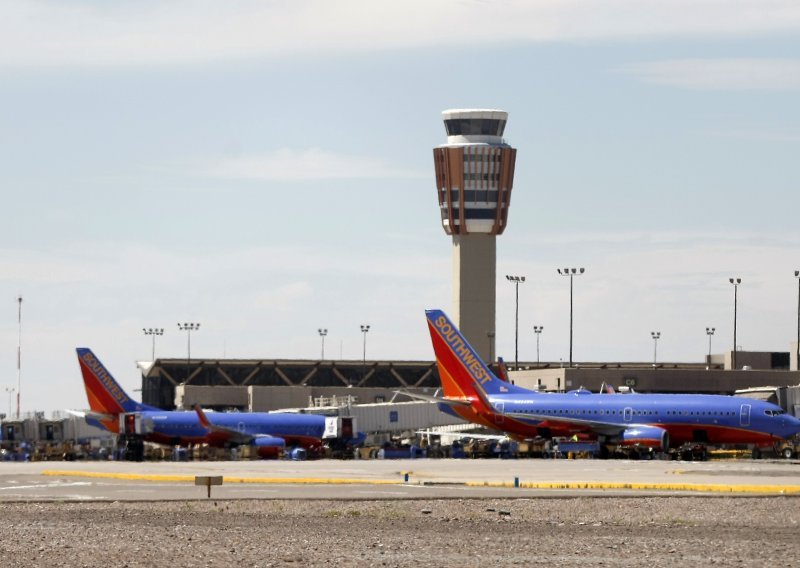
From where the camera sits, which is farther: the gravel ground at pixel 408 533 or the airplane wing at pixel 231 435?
the airplane wing at pixel 231 435

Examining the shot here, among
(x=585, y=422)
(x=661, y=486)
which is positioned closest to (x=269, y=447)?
(x=585, y=422)

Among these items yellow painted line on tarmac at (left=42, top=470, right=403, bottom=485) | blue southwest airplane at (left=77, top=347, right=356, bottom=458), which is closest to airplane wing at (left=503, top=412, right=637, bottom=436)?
blue southwest airplane at (left=77, top=347, right=356, bottom=458)

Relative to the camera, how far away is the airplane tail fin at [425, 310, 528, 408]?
104 metres

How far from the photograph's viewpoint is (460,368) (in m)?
105

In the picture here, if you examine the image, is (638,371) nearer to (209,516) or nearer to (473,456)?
(473,456)

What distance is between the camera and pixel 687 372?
16225 cm

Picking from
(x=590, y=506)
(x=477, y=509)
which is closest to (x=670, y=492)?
(x=590, y=506)

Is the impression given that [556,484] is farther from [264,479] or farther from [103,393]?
[103,393]

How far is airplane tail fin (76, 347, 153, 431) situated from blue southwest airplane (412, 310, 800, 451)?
2487 centimetres

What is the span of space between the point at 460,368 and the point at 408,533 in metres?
69.6

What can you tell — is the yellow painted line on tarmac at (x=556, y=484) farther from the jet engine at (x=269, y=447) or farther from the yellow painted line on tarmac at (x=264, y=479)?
the jet engine at (x=269, y=447)

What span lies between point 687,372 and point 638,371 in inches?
201

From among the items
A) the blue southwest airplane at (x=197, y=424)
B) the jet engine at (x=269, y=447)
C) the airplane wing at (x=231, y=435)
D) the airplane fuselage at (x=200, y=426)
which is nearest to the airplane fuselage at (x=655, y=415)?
the jet engine at (x=269, y=447)

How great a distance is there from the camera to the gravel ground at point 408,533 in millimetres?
29406
